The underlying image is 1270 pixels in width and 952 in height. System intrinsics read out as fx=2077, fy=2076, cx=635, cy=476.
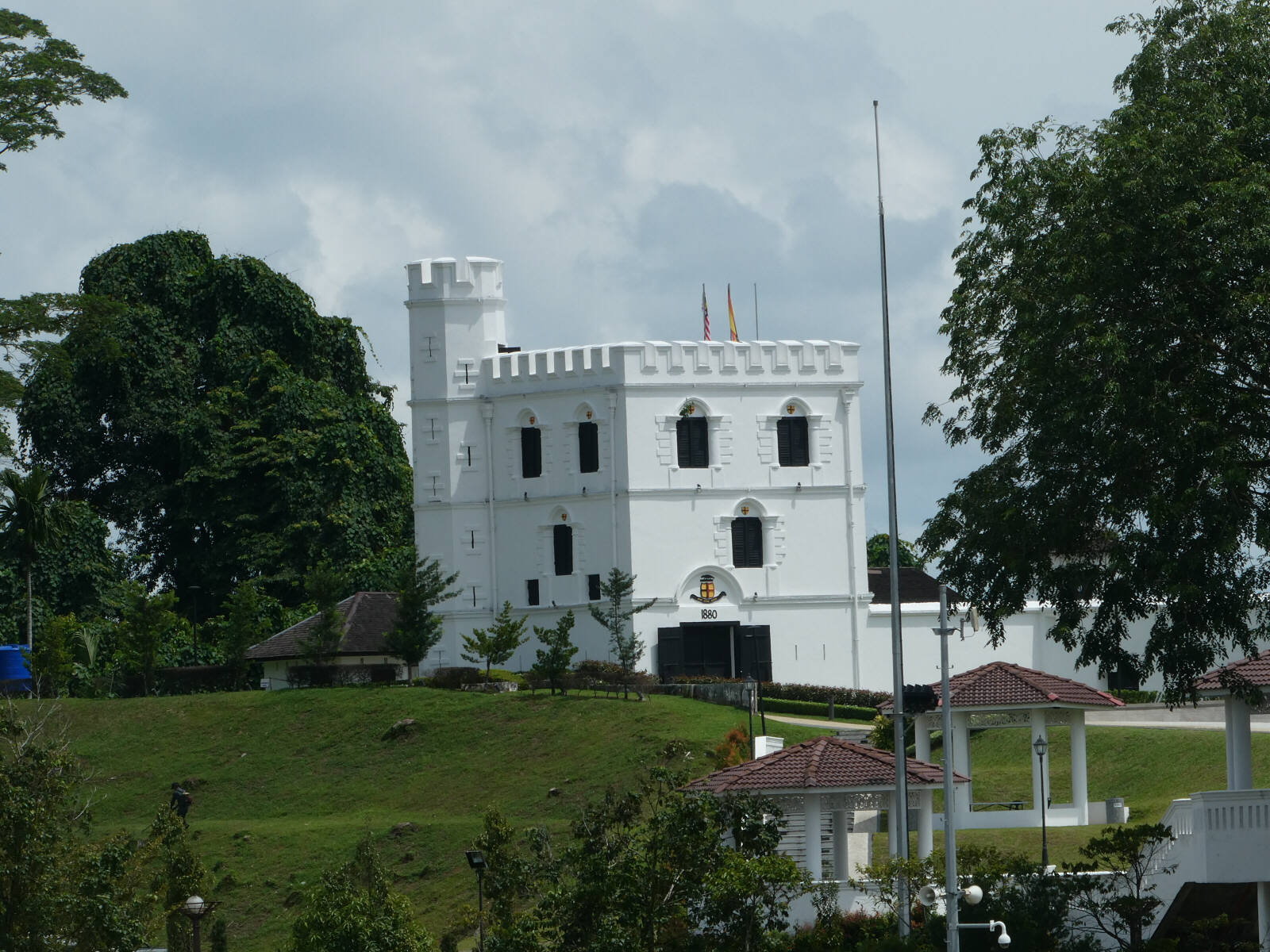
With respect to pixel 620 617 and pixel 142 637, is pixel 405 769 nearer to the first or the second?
pixel 620 617

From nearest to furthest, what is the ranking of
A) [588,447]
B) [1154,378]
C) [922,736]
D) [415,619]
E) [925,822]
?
[1154,378], [925,822], [922,736], [415,619], [588,447]

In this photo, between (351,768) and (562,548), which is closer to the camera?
(351,768)

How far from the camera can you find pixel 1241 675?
2767cm

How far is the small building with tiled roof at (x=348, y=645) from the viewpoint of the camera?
5784 centimetres

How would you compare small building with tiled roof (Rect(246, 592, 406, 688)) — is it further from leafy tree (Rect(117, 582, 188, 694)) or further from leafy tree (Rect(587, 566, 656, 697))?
leafy tree (Rect(587, 566, 656, 697))

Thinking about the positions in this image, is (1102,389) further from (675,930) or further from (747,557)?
(747,557)

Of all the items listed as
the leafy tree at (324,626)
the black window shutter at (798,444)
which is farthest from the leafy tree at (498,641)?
the black window shutter at (798,444)

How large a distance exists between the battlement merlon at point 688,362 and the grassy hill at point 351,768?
35.4 feet

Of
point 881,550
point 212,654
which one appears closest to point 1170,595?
point 212,654

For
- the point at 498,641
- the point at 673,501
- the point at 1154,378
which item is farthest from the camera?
the point at 673,501

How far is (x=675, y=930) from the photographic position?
1013 inches

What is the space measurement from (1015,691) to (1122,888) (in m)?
9.58

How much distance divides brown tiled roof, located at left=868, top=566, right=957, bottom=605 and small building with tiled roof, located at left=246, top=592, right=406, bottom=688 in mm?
13935

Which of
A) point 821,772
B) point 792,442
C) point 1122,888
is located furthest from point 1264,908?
point 792,442
